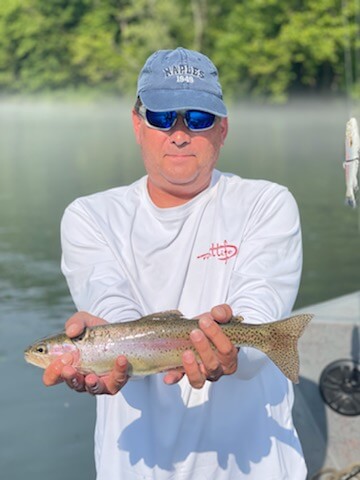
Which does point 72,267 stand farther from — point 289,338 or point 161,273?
point 289,338

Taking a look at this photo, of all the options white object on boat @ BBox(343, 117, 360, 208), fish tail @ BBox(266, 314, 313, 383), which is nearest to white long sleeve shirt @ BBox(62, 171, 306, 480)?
fish tail @ BBox(266, 314, 313, 383)

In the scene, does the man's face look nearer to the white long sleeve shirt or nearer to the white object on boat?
the white long sleeve shirt

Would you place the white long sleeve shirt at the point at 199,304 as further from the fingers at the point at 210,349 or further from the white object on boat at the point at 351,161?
the white object on boat at the point at 351,161

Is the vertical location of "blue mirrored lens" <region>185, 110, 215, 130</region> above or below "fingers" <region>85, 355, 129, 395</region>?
above

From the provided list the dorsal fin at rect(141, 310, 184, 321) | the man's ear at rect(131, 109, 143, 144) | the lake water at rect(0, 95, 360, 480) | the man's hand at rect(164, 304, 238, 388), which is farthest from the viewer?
the lake water at rect(0, 95, 360, 480)

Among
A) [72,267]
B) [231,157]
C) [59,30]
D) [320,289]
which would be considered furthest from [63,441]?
[59,30]

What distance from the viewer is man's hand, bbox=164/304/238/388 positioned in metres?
2.80

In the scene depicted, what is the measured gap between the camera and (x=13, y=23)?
2781 inches

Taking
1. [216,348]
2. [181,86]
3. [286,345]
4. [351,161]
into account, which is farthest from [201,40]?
[216,348]

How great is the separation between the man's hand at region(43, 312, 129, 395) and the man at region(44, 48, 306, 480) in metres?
0.22

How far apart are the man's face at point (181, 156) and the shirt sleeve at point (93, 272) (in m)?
0.30

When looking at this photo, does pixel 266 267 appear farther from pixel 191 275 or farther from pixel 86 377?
pixel 86 377

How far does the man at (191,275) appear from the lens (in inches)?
126

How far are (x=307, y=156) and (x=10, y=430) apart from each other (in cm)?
2534
